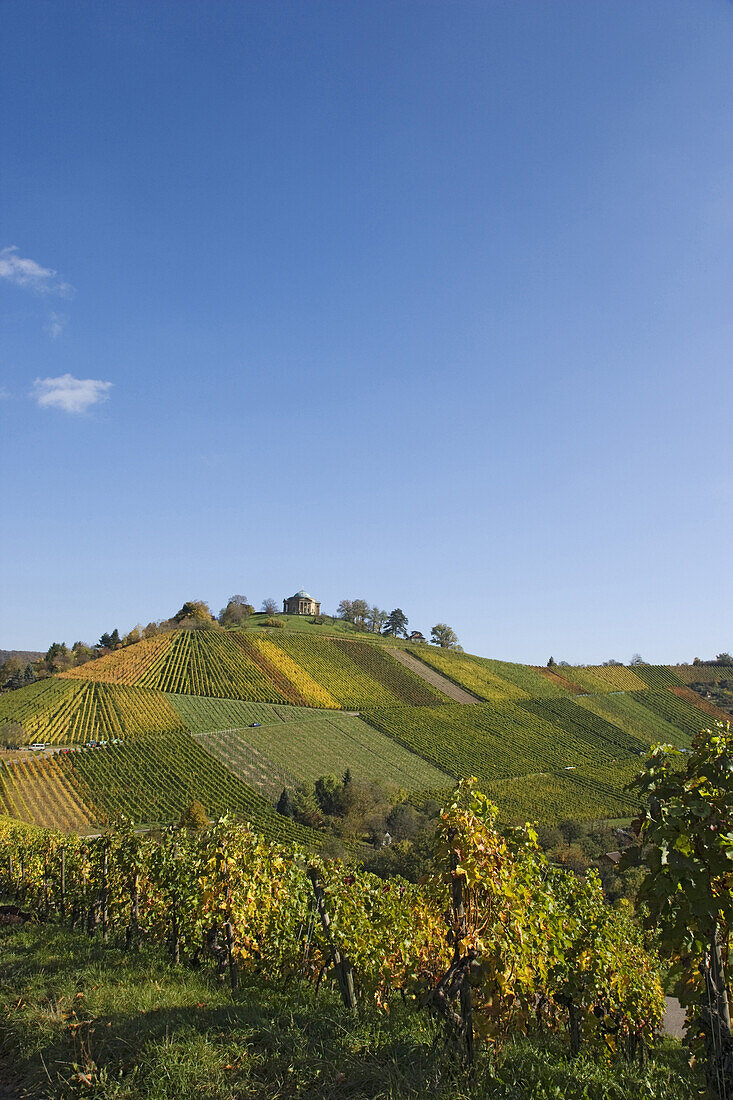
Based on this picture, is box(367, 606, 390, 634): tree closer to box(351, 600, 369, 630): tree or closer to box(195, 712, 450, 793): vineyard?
box(351, 600, 369, 630): tree

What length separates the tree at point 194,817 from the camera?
146ft

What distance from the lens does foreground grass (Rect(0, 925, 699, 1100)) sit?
18.4 ft

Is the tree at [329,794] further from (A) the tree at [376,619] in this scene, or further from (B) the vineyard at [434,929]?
(A) the tree at [376,619]

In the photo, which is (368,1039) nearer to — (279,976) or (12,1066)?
(12,1066)

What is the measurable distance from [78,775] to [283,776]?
18432 mm

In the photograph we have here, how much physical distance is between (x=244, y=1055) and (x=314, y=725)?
70.4m

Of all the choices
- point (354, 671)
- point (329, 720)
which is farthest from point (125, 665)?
point (354, 671)

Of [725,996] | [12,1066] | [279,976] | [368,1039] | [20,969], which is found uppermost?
[725,996]

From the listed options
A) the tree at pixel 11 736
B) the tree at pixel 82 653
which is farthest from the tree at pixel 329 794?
the tree at pixel 82 653

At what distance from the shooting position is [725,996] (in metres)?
4.77

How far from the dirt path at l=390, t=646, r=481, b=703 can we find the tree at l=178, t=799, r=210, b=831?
53.6 meters

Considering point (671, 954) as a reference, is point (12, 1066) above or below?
below

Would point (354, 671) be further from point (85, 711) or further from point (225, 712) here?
point (85, 711)

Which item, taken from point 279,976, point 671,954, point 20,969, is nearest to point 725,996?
point 671,954
